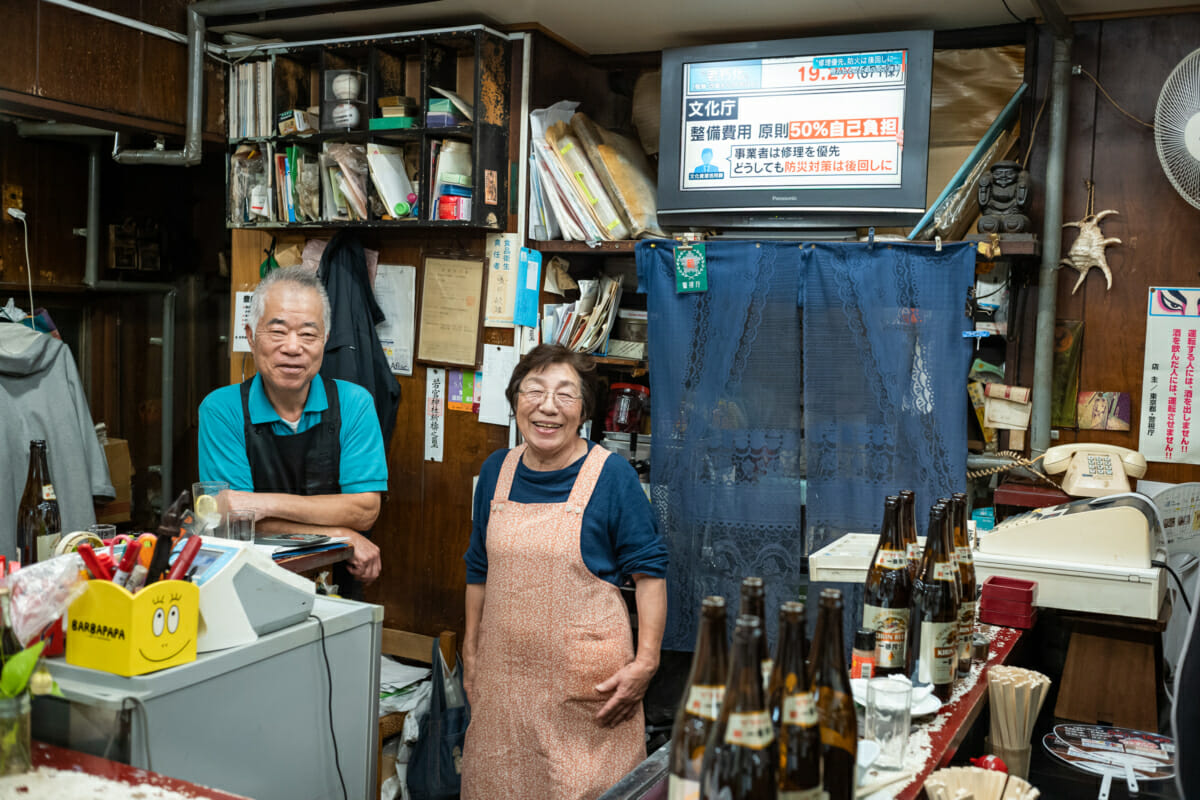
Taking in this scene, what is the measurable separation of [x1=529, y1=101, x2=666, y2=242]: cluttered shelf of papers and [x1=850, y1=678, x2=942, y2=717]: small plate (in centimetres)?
239

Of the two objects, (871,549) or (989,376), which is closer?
(871,549)

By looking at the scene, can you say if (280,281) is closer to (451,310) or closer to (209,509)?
(209,509)

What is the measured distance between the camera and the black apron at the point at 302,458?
8.94 ft

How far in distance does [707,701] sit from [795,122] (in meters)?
2.76

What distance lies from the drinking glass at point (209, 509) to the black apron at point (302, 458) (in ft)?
1.91

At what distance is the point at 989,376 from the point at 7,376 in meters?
3.90

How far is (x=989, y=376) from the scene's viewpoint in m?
3.65

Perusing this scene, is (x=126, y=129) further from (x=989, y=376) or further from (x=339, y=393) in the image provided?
(x=989, y=376)

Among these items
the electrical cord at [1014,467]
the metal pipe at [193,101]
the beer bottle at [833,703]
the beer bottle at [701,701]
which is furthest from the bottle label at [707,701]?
the metal pipe at [193,101]

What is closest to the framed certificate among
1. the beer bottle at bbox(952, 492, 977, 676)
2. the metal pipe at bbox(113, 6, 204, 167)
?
the metal pipe at bbox(113, 6, 204, 167)

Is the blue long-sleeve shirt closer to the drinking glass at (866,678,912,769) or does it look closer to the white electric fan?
the drinking glass at (866,678,912,769)

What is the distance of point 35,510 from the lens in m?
2.23

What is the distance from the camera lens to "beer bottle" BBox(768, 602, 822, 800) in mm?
1240

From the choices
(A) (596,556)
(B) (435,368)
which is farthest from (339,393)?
(B) (435,368)
